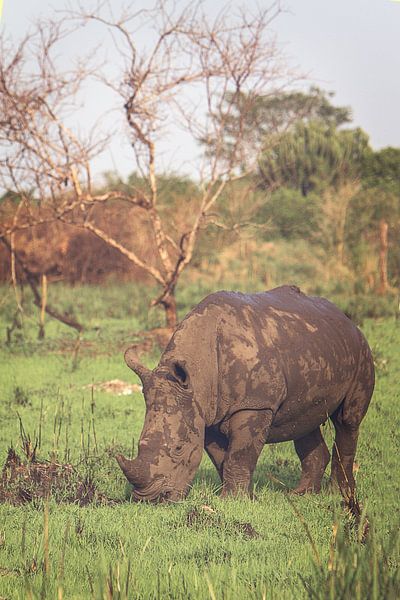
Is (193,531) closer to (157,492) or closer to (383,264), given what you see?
(157,492)

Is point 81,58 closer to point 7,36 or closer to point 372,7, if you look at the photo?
point 7,36

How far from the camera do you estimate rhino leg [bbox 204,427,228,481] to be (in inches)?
206

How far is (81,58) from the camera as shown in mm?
10328

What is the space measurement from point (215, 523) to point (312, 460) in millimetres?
1472

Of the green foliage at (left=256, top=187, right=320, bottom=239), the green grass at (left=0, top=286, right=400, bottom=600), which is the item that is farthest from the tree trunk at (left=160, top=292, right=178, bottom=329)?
the green foliage at (left=256, top=187, right=320, bottom=239)

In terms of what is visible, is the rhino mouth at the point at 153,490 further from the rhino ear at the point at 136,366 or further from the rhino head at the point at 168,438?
the rhino ear at the point at 136,366

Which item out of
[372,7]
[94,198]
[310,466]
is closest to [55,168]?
[94,198]

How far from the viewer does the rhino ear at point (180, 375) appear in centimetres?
486

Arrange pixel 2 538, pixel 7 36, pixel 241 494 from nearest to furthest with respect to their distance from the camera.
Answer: pixel 2 538 → pixel 241 494 → pixel 7 36

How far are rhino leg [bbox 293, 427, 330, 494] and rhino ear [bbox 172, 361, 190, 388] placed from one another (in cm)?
121

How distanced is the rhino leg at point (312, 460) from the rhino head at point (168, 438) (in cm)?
106

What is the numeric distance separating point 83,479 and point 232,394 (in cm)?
91

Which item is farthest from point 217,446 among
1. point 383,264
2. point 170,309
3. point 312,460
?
point 383,264

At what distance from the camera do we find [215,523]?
4422 mm
